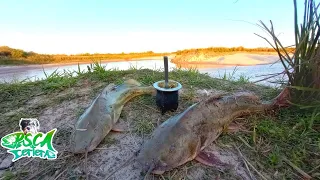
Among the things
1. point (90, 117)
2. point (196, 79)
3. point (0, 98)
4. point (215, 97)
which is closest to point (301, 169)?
point (215, 97)

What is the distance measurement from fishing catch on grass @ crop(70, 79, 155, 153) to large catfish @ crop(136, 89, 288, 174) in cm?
41

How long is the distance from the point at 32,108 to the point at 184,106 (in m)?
1.53

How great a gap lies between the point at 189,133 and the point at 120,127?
671 millimetres

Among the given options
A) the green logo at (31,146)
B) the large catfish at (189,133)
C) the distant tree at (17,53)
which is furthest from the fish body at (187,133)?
the distant tree at (17,53)

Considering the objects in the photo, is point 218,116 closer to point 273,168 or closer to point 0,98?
point 273,168

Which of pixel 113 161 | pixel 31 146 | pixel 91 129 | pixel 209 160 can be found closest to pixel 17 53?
pixel 31 146

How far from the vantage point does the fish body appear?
1.22 meters

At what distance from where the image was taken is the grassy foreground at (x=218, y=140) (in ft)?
4.46

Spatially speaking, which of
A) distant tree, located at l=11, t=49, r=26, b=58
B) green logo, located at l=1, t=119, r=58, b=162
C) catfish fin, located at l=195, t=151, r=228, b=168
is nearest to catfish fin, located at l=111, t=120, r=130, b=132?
green logo, located at l=1, t=119, r=58, b=162

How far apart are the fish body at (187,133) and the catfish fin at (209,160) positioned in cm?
3

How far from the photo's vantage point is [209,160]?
1383 mm

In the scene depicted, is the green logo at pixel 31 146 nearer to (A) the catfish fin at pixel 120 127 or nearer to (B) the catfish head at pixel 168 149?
(A) the catfish fin at pixel 120 127

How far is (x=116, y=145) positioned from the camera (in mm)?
1602

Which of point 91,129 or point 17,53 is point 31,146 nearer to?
point 91,129
